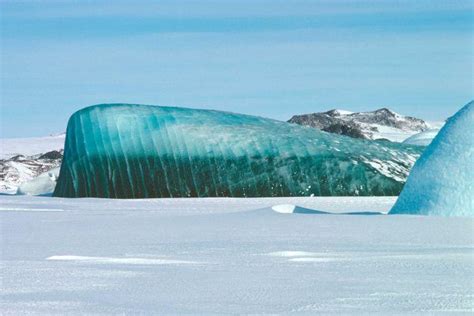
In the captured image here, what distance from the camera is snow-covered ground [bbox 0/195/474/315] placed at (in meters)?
7.06

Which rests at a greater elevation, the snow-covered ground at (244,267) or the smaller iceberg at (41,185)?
the snow-covered ground at (244,267)

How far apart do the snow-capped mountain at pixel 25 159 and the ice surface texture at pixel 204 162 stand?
10.2m

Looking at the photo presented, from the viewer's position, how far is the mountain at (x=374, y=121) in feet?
324

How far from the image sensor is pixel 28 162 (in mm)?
69750

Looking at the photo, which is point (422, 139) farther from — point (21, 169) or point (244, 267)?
point (244, 267)

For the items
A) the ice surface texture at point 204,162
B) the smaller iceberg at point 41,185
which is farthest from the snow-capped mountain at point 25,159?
the ice surface texture at point 204,162

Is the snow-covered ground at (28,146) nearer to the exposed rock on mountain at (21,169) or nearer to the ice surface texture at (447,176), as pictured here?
the exposed rock on mountain at (21,169)

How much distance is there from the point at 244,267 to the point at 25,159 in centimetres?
6670

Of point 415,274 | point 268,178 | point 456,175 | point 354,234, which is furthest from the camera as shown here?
point 268,178

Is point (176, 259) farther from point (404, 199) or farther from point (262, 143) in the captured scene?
point (262, 143)

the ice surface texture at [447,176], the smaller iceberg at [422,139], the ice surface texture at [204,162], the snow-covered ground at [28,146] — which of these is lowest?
the snow-covered ground at [28,146]

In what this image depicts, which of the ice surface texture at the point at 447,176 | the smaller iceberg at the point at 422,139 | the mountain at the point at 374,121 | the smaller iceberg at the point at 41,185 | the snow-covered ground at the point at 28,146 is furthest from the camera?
the mountain at the point at 374,121

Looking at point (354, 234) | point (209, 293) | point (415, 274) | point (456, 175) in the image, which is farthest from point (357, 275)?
point (456, 175)

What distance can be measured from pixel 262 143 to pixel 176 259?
24477 mm
